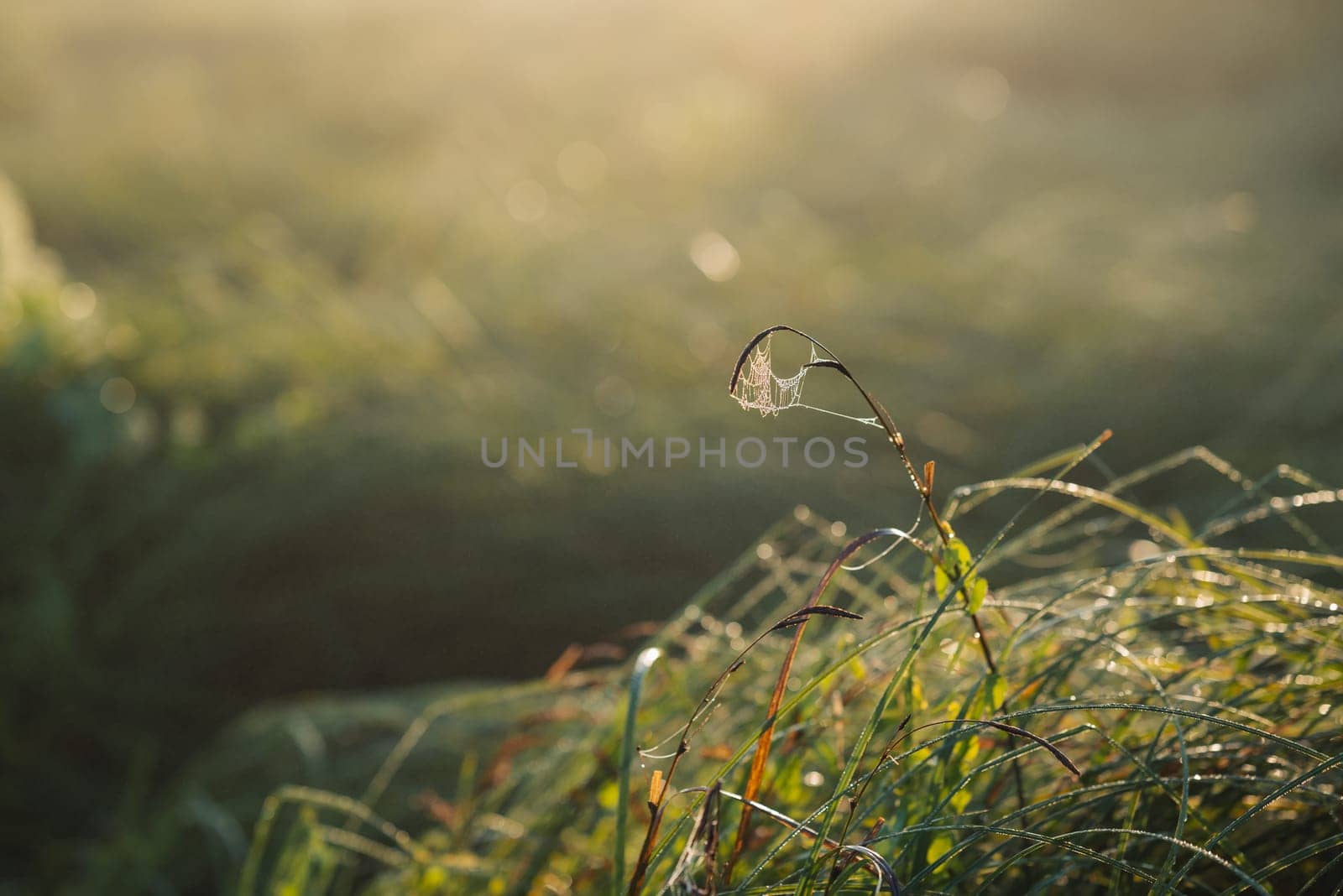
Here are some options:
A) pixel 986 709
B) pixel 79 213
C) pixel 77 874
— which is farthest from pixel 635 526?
pixel 79 213

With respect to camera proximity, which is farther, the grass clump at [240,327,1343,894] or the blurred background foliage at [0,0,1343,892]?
the blurred background foliage at [0,0,1343,892]

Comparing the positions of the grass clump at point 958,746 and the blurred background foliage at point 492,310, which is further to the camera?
the blurred background foliage at point 492,310

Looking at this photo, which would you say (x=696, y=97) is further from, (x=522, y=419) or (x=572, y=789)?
(x=572, y=789)

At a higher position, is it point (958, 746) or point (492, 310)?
point (492, 310)
